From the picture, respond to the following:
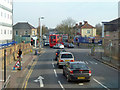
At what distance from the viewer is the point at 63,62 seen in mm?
20641

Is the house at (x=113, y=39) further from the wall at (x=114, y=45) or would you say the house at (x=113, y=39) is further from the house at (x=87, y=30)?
the house at (x=87, y=30)

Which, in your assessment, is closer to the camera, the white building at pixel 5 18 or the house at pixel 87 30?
the white building at pixel 5 18

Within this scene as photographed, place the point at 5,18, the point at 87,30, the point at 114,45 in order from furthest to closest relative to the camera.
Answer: the point at 87,30, the point at 5,18, the point at 114,45

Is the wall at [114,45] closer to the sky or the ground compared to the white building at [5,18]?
closer to the ground

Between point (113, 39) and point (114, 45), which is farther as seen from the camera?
point (113, 39)

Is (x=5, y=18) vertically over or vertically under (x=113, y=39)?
over

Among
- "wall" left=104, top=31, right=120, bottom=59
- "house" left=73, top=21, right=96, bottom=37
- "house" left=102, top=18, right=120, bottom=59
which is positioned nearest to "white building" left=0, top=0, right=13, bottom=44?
"house" left=102, top=18, right=120, bottom=59

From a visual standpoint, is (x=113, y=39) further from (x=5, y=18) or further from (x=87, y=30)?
(x=87, y=30)

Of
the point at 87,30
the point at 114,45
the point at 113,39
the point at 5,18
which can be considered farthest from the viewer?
the point at 87,30

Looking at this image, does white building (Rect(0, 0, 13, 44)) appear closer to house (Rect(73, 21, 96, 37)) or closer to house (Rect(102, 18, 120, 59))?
house (Rect(102, 18, 120, 59))

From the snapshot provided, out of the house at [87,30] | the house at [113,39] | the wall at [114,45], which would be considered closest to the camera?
the wall at [114,45]

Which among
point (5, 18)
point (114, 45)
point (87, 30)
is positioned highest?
point (87, 30)

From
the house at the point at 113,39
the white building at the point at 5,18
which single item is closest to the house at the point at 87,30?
the white building at the point at 5,18

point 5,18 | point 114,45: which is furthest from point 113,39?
point 5,18
